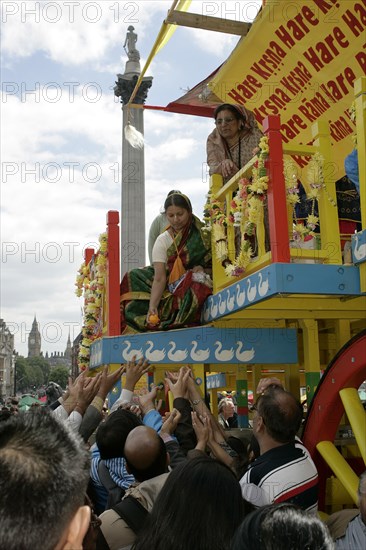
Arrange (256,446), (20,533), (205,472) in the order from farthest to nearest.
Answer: (256,446)
(205,472)
(20,533)

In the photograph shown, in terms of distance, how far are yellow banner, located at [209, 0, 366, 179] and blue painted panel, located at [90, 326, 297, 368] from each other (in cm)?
153

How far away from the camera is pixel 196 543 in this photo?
190 centimetres

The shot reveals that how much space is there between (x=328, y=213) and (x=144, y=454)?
1969mm

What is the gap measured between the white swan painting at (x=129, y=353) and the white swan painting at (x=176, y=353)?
27cm

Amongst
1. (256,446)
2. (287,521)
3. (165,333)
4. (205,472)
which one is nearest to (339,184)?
(165,333)

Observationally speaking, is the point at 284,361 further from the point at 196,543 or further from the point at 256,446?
the point at 196,543

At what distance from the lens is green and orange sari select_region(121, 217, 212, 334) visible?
5.01 metres

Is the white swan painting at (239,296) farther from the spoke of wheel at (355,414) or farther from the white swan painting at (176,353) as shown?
the white swan painting at (176,353)

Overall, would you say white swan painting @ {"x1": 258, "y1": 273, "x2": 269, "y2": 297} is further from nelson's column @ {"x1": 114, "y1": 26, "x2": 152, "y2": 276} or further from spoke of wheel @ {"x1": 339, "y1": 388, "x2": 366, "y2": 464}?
nelson's column @ {"x1": 114, "y1": 26, "x2": 152, "y2": 276}

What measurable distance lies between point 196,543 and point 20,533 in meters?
0.93

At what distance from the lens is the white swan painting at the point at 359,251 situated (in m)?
3.56

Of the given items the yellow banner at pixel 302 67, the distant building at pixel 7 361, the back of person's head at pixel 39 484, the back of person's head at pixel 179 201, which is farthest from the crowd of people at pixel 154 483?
the distant building at pixel 7 361

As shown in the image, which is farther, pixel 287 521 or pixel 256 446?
pixel 256 446

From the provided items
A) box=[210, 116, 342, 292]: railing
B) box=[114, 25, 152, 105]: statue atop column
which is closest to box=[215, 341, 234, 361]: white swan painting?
box=[210, 116, 342, 292]: railing
